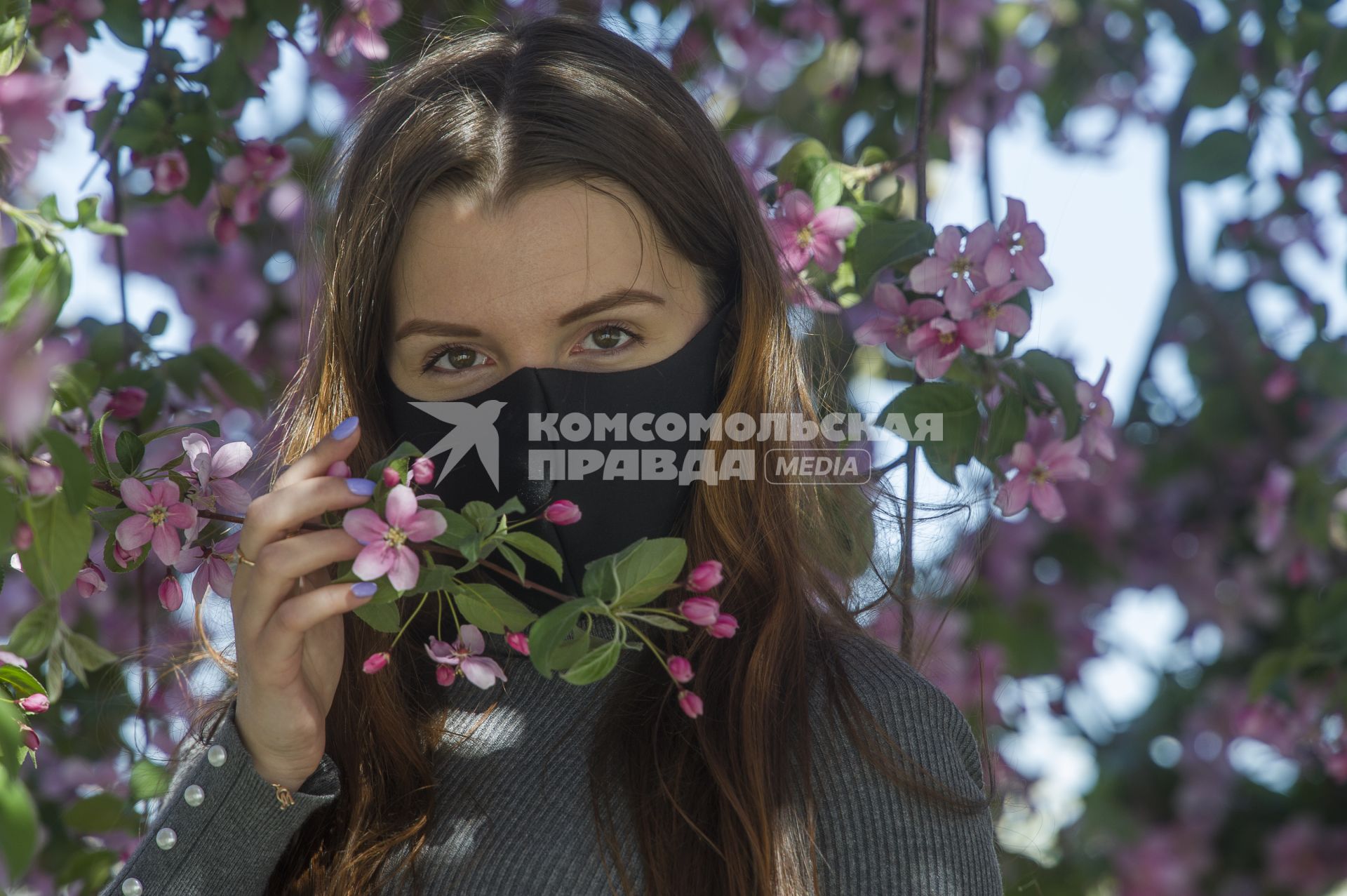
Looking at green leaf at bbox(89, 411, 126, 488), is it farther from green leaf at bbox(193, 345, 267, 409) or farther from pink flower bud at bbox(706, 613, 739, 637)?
green leaf at bbox(193, 345, 267, 409)

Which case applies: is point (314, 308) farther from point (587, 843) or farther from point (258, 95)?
point (587, 843)

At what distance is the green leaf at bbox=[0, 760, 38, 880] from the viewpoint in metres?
0.68

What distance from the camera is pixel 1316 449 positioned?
267 cm

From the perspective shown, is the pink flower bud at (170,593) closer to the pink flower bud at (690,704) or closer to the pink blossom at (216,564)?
the pink blossom at (216,564)

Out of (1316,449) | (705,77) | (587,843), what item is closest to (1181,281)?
(1316,449)

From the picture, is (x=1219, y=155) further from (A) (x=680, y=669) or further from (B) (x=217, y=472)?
(B) (x=217, y=472)

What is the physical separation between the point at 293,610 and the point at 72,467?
0.24 meters

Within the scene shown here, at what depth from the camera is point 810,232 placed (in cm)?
160

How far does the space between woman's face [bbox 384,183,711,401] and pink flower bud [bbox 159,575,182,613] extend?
0.30 metres

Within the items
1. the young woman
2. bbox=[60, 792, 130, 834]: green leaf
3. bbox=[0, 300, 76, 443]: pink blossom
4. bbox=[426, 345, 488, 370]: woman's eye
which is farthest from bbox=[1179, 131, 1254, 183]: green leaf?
bbox=[0, 300, 76, 443]: pink blossom

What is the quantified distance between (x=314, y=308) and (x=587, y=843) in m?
0.72

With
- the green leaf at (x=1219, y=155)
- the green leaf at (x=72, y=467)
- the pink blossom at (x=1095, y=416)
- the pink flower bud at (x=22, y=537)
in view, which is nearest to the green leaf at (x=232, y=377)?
the pink flower bud at (x=22, y=537)

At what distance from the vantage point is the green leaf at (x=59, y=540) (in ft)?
2.88

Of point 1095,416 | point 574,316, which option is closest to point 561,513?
point 574,316
